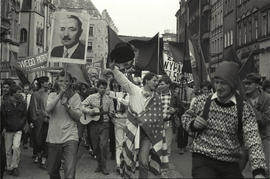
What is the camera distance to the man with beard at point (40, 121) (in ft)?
40.6

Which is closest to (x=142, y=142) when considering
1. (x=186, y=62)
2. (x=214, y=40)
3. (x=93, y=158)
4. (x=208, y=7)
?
(x=93, y=158)

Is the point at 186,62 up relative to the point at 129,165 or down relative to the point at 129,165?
up

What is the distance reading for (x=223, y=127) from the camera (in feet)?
17.3

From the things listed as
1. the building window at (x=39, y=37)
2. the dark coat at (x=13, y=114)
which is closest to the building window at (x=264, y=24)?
the dark coat at (x=13, y=114)

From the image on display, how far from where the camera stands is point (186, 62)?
15625 mm

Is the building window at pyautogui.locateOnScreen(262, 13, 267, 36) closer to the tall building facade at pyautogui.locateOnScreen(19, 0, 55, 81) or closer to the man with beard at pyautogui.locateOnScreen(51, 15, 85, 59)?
the man with beard at pyautogui.locateOnScreen(51, 15, 85, 59)

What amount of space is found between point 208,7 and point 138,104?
5692 cm

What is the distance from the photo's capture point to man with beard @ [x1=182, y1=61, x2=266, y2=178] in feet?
17.2

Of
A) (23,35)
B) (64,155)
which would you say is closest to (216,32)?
(23,35)

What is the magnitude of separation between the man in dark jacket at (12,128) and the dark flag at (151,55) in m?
5.01

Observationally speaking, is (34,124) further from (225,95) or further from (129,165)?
(225,95)

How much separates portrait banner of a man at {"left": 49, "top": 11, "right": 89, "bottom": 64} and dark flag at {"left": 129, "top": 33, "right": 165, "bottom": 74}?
4.57 meters

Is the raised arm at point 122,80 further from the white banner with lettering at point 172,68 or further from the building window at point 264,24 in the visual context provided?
the building window at point 264,24

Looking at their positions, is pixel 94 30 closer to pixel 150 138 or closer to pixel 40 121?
pixel 40 121
